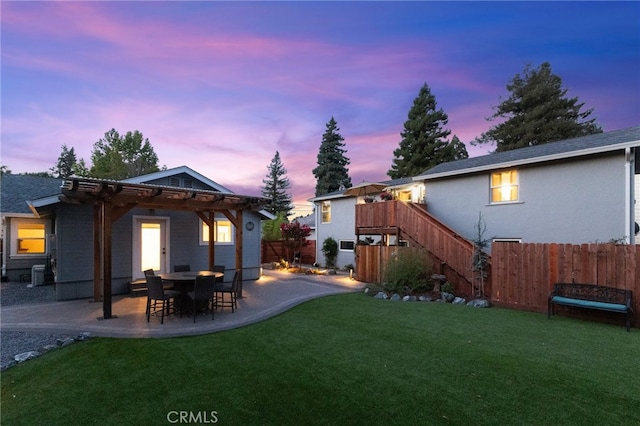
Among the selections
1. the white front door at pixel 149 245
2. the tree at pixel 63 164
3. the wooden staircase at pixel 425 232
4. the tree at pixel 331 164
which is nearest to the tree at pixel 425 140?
the tree at pixel 331 164

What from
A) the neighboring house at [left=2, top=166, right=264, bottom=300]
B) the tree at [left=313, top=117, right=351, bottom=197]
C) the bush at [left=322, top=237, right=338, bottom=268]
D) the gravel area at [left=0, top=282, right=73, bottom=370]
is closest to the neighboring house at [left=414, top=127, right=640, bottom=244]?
the bush at [left=322, top=237, right=338, bottom=268]

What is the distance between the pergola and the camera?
737cm

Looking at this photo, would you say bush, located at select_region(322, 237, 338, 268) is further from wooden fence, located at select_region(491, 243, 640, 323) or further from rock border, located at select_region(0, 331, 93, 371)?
rock border, located at select_region(0, 331, 93, 371)

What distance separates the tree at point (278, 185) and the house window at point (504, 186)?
35.3 metres

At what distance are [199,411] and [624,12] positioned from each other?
17573 millimetres

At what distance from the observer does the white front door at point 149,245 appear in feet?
36.2

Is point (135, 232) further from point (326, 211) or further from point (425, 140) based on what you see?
point (425, 140)

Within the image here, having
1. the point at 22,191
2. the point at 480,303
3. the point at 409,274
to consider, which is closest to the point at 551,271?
the point at 480,303

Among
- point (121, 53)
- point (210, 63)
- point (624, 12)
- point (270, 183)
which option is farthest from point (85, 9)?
point (270, 183)

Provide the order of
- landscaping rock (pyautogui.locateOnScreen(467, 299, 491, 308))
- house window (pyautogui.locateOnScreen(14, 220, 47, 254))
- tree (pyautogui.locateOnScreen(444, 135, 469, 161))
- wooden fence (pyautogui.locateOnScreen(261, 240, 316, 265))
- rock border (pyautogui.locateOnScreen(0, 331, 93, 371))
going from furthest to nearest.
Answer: tree (pyautogui.locateOnScreen(444, 135, 469, 161)) → wooden fence (pyautogui.locateOnScreen(261, 240, 316, 265)) → house window (pyautogui.locateOnScreen(14, 220, 47, 254)) → landscaping rock (pyautogui.locateOnScreen(467, 299, 491, 308)) → rock border (pyautogui.locateOnScreen(0, 331, 93, 371))

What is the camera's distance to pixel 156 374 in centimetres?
449

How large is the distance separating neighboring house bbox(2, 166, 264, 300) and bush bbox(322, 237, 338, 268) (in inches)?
261

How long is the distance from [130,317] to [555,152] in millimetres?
14405

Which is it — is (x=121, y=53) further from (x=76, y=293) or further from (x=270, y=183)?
(x=270, y=183)
